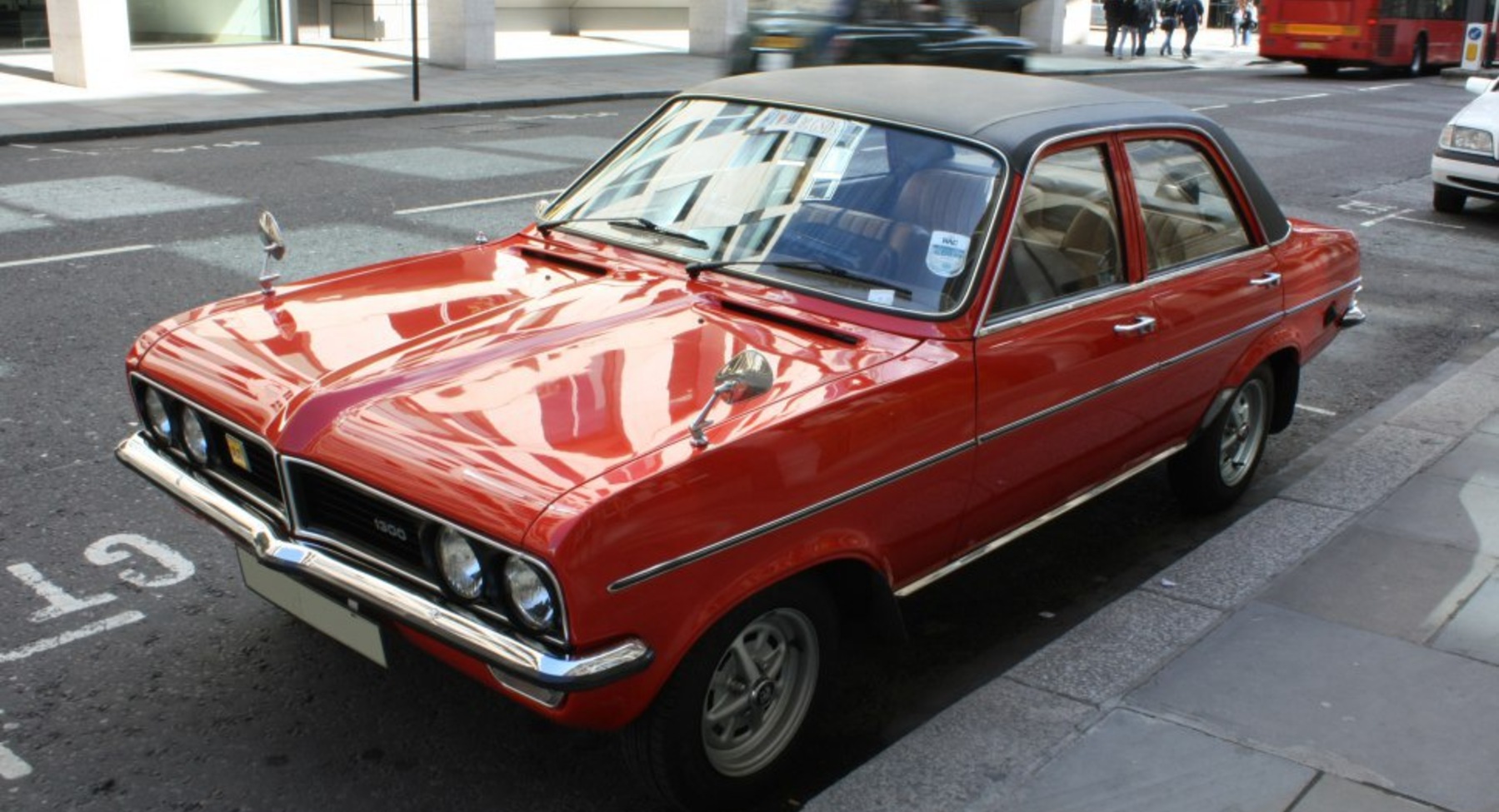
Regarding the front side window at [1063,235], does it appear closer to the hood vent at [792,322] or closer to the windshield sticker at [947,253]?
the windshield sticker at [947,253]

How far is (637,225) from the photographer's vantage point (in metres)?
4.67

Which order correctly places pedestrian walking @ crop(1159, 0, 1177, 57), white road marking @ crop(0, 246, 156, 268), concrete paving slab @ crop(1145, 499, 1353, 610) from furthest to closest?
pedestrian walking @ crop(1159, 0, 1177, 57), white road marking @ crop(0, 246, 156, 268), concrete paving slab @ crop(1145, 499, 1353, 610)

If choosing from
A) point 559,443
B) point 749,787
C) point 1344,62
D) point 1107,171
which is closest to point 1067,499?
point 1107,171

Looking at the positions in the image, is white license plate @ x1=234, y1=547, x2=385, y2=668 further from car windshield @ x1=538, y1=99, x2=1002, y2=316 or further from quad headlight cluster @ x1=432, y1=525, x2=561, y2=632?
car windshield @ x1=538, y1=99, x2=1002, y2=316

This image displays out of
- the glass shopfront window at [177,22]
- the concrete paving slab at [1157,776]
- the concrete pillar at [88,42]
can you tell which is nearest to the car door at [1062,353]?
the concrete paving slab at [1157,776]

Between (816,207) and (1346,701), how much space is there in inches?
79.1

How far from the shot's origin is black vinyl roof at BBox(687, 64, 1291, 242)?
4352 mm

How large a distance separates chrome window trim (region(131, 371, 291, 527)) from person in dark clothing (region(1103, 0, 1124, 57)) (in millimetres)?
30671

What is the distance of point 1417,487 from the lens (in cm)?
567

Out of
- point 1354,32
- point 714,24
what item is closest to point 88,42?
point 714,24

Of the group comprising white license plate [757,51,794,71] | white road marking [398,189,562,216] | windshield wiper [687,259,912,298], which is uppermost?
white license plate [757,51,794,71]

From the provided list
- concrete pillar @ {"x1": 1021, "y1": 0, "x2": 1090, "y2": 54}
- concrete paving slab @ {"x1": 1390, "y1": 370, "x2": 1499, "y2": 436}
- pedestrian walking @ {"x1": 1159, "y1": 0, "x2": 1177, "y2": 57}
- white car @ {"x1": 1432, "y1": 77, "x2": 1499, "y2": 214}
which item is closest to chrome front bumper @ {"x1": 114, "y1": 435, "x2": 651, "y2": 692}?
concrete paving slab @ {"x1": 1390, "y1": 370, "x2": 1499, "y2": 436}

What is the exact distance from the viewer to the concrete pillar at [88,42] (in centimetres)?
1759

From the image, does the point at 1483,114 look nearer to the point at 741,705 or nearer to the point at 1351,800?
the point at 1351,800
